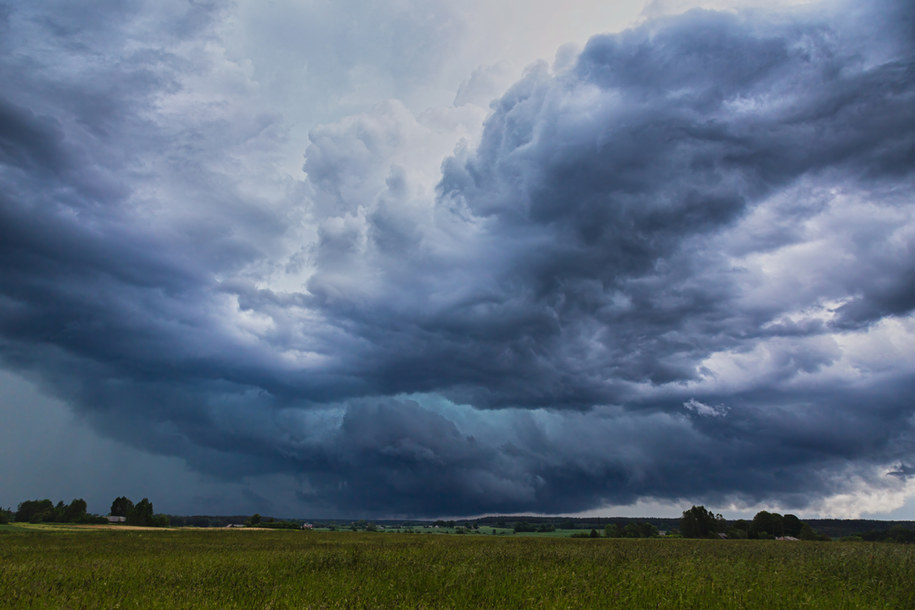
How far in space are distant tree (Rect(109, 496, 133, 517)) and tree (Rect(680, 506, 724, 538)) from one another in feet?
531

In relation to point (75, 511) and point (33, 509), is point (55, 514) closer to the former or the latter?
point (75, 511)

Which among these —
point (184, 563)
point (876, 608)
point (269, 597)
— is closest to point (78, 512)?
point (184, 563)

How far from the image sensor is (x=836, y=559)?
22.5 metres

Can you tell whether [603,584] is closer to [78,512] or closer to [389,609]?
[389,609]

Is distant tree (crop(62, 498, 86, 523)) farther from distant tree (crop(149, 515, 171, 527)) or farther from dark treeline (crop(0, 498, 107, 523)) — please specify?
distant tree (crop(149, 515, 171, 527))

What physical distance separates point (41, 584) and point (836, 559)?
31135mm

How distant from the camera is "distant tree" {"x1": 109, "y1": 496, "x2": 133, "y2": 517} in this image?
156 metres

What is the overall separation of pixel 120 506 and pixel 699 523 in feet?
569

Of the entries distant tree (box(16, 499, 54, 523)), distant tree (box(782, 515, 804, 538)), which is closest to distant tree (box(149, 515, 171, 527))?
distant tree (box(16, 499, 54, 523))

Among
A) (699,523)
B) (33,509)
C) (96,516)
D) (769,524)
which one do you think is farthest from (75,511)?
(769,524)

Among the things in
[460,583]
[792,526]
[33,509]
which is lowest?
[33,509]

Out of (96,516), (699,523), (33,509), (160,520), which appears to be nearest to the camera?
(699,523)

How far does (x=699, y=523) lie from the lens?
116875 mm

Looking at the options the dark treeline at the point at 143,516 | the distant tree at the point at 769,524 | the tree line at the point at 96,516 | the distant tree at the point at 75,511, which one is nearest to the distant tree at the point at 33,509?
the tree line at the point at 96,516
